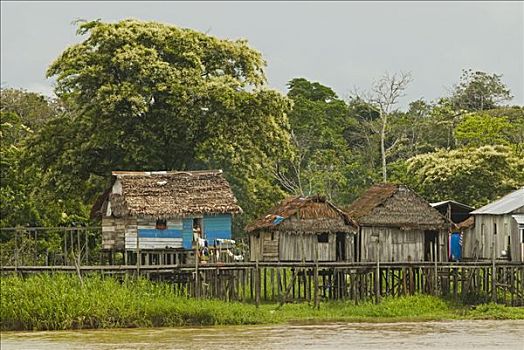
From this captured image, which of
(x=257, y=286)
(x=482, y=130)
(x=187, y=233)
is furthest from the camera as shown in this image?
(x=482, y=130)

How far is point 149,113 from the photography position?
1715 inches

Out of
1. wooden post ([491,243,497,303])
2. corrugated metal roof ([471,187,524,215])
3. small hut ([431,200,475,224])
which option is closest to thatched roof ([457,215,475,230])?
corrugated metal roof ([471,187,524,215])

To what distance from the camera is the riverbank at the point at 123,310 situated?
109ft

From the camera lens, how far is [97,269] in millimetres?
35500

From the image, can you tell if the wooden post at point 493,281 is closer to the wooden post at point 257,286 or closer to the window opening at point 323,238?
the window opening at point 323,238

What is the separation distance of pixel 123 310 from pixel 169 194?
6504 millimetres

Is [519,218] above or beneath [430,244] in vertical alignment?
above

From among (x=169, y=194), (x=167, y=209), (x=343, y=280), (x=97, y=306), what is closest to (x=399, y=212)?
(x=343, y=280)

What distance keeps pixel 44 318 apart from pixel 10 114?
67.6 feet

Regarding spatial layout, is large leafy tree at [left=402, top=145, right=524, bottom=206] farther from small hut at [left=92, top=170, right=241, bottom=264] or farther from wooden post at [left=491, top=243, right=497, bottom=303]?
small hut at [left=92, top=170, right=241, bottom=264]

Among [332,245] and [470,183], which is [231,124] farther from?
[470,183]

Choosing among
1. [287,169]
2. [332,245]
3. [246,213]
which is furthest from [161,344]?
[287,169]

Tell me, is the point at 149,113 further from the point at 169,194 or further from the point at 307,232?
the point at 307,232

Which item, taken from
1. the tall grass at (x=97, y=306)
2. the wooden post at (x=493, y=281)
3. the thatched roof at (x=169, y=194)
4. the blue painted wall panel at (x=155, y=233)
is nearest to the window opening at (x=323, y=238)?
the thatched roof at (x=169, y=194)
